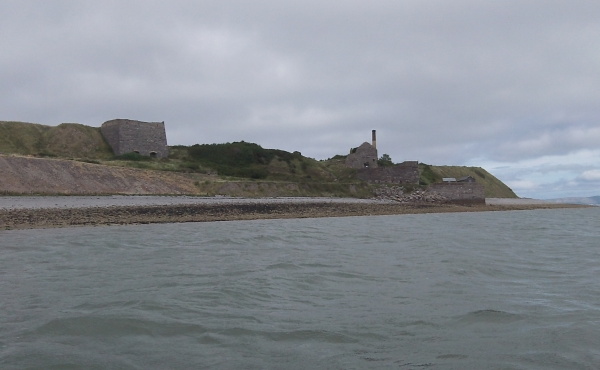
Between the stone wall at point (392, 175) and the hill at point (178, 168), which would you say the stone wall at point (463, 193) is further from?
the stone wall at point (392, 175)

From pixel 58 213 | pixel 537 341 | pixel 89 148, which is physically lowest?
pixel 537 341

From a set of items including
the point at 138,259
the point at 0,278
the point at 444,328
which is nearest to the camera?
the point at 444,328

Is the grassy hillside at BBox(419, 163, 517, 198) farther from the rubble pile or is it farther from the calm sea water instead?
the calm sea water

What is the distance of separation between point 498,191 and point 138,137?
76.5 metres

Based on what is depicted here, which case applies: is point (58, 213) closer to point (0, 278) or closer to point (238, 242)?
point (238, 242)

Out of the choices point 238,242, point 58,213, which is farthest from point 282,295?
point 58,213

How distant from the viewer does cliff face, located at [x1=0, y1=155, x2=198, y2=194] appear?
38125 millimetres

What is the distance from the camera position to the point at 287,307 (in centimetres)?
868

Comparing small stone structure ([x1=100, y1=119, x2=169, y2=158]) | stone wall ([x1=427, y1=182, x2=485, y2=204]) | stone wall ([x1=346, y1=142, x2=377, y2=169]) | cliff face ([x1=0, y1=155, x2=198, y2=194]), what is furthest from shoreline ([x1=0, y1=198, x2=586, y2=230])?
stone wall ([x1=346, y1=142, x2=377, y2=169])

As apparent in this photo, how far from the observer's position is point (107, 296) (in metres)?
8.84

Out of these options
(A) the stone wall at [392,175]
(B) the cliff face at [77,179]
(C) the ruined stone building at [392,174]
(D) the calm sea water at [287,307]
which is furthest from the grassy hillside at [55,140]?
(D) the calm sea water at [287,307]

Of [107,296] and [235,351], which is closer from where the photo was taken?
[235,351]

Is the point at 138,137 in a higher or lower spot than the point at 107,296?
higher

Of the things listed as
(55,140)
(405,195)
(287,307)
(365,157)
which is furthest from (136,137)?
(287,307)
